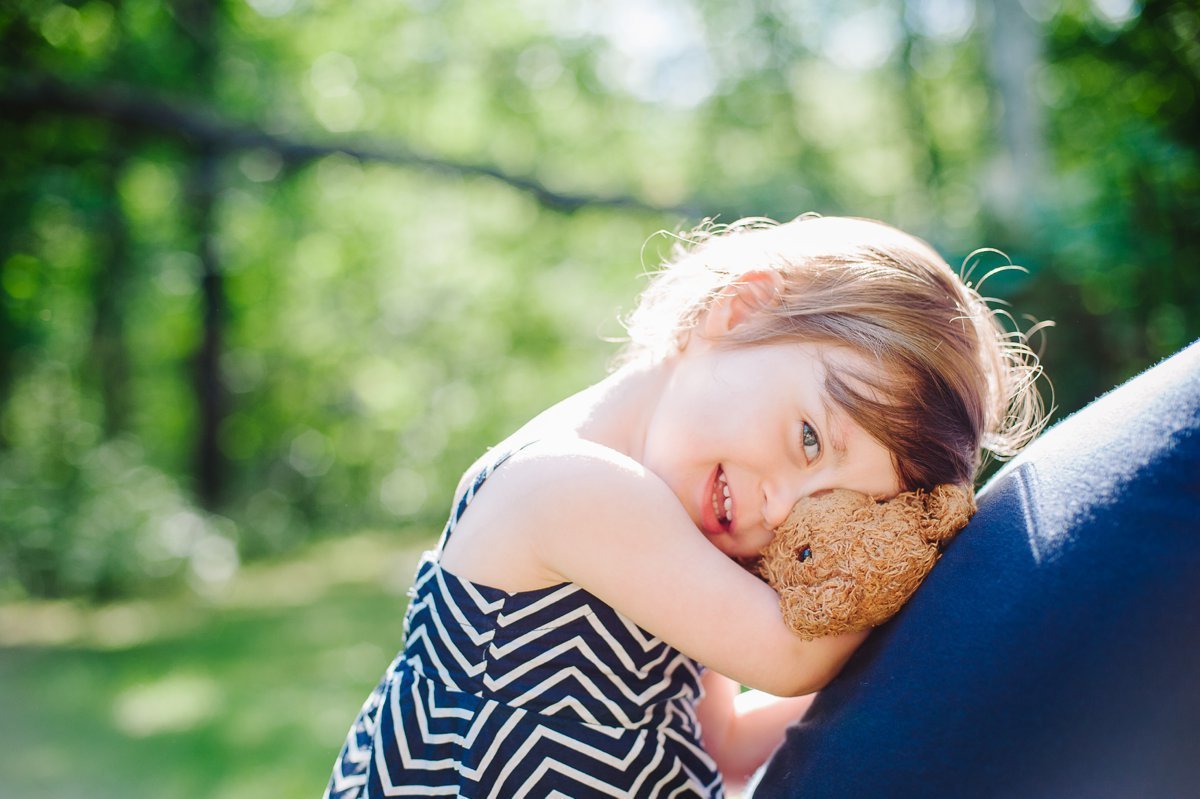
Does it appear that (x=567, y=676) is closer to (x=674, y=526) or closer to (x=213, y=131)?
(x=674, y=526)

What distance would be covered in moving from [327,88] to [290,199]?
373cm

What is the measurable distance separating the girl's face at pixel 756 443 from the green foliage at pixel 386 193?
527 centimetres

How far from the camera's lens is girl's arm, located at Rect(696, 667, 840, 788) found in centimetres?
191

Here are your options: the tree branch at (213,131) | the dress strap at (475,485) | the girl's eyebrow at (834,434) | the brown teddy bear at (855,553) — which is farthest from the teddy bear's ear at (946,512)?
the tree branch at (213,131)

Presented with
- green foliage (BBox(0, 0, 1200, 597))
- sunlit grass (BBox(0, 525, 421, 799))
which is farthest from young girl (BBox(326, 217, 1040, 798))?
green foliage (BBox(0, 0, 1200, 597))

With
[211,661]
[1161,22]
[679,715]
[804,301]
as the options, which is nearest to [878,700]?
[679,715]

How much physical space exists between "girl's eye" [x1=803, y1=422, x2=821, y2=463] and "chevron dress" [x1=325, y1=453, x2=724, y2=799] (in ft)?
1.43

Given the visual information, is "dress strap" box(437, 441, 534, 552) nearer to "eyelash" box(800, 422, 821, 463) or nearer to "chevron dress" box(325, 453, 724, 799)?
"chevron dress" box(325, 453, 724, 799)

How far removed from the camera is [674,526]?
5.00 feet

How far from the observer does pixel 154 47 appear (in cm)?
1262

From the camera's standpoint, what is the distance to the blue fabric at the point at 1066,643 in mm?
1042

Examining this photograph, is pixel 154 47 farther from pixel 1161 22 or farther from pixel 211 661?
pixel 1161 22

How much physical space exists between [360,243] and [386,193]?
112cm

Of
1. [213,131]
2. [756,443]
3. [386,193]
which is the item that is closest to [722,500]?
[756,443]
